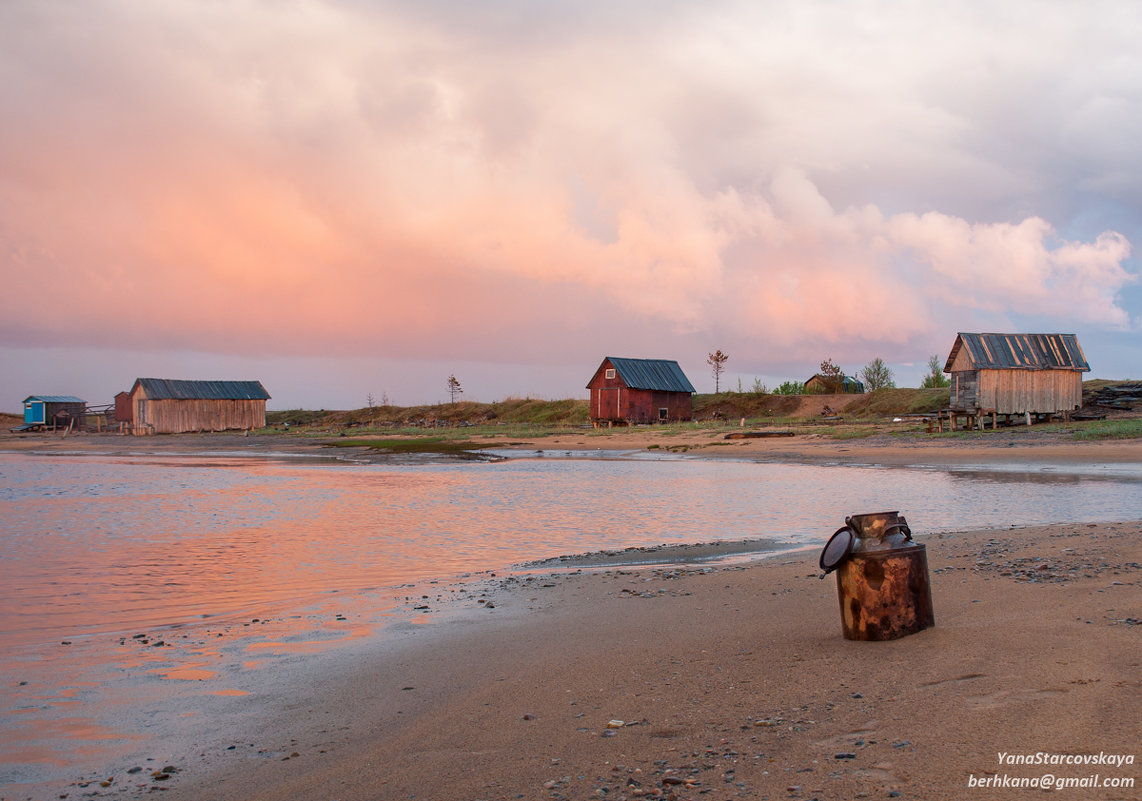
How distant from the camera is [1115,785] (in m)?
3.08

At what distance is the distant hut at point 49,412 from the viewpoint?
258 ft

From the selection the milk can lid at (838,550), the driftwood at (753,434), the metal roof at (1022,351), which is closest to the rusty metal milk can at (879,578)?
the milk can lid at (838,550)

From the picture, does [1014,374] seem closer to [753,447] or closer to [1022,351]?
[1022,351]

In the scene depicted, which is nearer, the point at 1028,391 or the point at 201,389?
the point at 1028,391

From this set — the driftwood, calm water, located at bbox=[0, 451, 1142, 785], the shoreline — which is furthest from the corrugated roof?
the driftwood

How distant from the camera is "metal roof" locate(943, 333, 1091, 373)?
4191 centimetres

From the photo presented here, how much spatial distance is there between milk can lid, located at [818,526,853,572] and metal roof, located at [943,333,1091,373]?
40.3m

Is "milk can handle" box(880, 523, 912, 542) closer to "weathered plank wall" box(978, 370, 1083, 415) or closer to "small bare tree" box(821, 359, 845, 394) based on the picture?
"weathered plank wall" box(978, 370, 1083, 415)

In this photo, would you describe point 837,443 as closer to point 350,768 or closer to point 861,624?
point 861,624

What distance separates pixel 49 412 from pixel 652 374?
58.5 metres

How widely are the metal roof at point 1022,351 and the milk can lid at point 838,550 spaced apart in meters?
40.3

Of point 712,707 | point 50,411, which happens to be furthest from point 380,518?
point 50,411

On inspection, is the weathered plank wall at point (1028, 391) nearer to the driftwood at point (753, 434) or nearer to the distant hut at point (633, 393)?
the driftwood at point (753, 434)

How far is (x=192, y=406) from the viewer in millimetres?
70688
